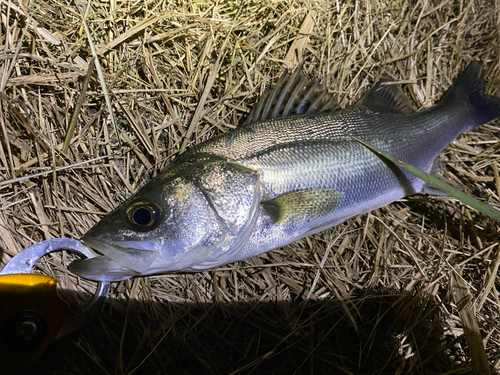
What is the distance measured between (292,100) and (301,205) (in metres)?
0.72

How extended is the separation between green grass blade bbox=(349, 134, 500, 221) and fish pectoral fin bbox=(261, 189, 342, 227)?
36 centimetres

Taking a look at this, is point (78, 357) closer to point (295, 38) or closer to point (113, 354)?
point (113, 354)

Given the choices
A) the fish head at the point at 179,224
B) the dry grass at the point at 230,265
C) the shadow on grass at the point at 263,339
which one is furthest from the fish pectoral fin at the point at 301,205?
the shadow on grass at the point at 263,339

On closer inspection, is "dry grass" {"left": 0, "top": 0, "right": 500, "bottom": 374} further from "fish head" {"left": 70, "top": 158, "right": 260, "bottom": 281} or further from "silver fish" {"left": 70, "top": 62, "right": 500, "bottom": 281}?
"fish head" {"left": 70, "top": 158, "right": 260, "bottom": 281}

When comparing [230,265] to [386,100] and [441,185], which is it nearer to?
[441,185]

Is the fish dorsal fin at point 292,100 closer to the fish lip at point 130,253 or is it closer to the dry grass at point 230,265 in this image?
the dry grass at point 230,265

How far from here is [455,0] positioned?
2.56 meters

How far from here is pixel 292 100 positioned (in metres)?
1.89

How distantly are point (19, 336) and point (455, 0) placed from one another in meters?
3.98

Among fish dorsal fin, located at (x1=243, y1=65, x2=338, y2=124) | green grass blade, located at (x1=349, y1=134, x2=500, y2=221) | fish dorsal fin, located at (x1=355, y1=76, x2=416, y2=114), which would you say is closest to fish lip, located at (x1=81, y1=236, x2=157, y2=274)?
fish dorsal fin, located at (x1=243, y1=65, x2=338, y2=124)

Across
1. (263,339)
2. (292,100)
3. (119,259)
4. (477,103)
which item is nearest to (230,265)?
(263,339)

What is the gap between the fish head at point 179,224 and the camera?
1402mm

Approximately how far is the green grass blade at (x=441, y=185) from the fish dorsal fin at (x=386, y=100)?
421 mm

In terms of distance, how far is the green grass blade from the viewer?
5.49ft
